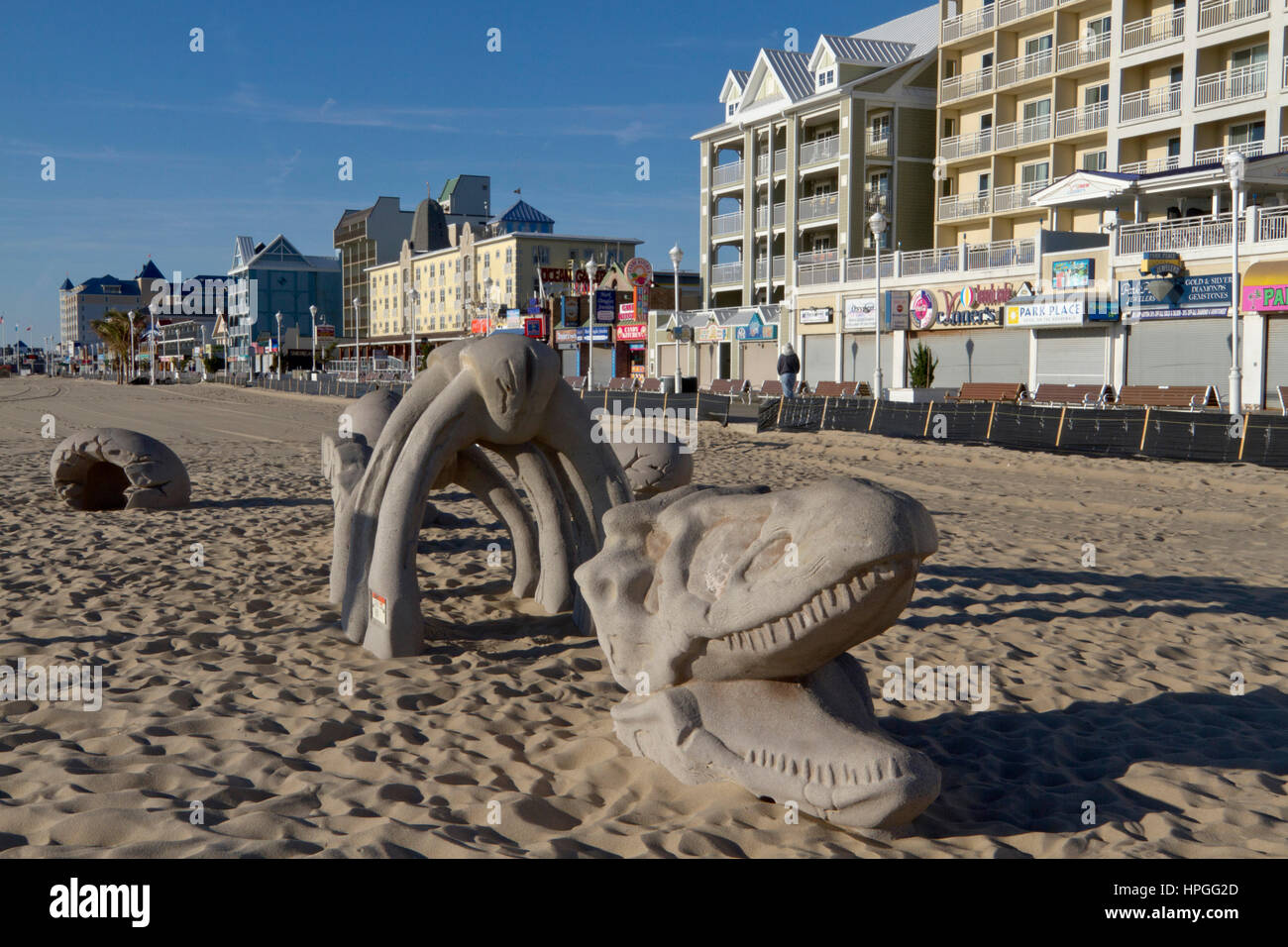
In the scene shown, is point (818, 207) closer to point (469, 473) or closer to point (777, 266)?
point (777, 266)

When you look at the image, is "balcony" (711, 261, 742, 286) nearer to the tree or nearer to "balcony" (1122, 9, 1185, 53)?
the tree

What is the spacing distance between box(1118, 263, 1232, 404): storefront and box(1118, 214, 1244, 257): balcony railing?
765 mm

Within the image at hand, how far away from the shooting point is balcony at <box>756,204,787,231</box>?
52394 millimetres

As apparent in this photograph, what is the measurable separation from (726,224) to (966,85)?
14594 millimetres

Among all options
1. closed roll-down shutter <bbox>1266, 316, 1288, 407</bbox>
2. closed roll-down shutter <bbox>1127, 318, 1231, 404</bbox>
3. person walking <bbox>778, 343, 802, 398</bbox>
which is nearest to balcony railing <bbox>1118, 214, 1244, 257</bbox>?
closed roll-down shutter <bbox>1127, 318, 1231, 404</bbox>

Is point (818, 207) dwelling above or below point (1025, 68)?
below

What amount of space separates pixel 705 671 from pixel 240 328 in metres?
123

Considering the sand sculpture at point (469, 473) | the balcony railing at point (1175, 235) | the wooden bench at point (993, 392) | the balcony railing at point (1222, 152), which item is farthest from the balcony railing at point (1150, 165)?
the sand sculpture at point (469, 473)

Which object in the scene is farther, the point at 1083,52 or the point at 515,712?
the point at 1083,52

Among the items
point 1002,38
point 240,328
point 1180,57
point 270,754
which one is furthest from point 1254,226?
point 240,328

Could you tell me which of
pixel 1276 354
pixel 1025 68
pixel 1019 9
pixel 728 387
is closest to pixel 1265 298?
pixel 1276 354

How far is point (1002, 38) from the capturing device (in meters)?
43.7

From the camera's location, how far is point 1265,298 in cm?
2803
